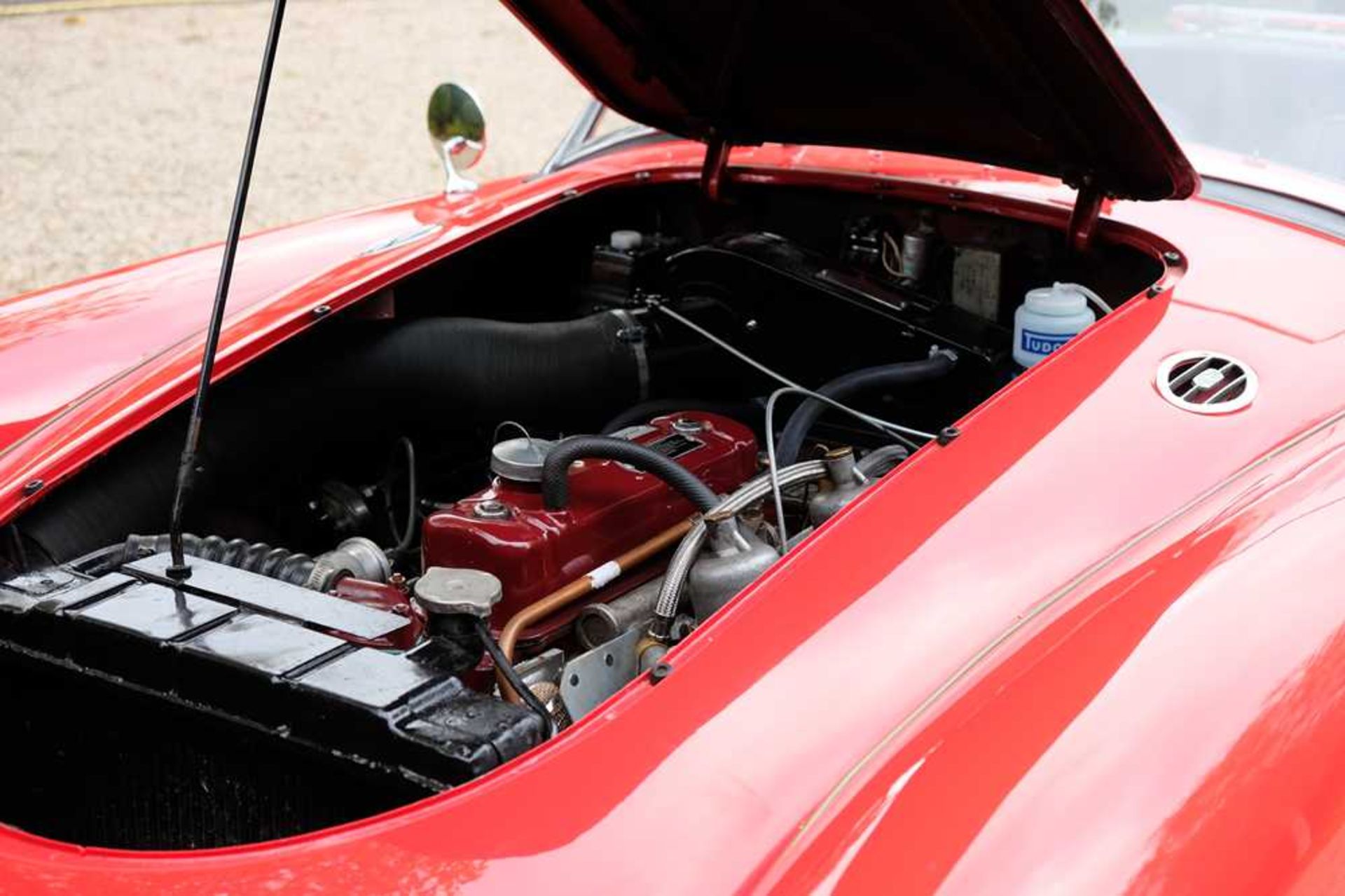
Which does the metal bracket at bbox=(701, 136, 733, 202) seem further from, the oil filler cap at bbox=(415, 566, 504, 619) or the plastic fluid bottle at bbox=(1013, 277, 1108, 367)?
the oil filler cap at bbox=(415, 566, 504, 619)

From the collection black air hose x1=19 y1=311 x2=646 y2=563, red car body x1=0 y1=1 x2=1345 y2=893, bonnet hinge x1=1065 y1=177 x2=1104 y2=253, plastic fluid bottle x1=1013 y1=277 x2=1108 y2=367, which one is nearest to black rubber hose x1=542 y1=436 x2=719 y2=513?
red car body x1=0 y1=1 x2=1345 y2=893

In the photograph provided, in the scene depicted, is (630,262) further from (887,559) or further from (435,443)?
(887,559)

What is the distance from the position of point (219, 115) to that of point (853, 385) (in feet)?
22.2

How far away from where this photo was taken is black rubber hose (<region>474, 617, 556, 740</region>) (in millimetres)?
1204

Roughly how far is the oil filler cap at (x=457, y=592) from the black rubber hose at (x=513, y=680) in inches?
0.5

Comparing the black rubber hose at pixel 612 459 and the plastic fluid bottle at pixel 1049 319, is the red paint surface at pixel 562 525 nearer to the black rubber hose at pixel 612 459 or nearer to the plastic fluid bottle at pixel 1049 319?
the black rubber hose at pixel 612 459

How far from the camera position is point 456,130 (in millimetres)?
2615

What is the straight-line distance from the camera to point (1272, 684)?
122 centimetres

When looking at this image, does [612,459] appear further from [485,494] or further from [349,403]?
[349,403]

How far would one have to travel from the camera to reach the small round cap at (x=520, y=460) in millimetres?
1677

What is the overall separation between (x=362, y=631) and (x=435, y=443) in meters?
0.79

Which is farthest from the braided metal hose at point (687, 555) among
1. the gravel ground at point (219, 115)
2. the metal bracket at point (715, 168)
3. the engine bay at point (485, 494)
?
the gravel ground at point (219, 115)

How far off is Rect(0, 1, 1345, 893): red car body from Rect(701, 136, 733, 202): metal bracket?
32.1 inches

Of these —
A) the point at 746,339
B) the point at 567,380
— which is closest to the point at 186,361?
the point at 567,380
